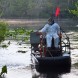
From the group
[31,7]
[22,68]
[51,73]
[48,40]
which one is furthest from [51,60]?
[31,7]

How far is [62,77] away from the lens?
14.5 m

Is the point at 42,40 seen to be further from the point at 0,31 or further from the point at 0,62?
the point at 0,31

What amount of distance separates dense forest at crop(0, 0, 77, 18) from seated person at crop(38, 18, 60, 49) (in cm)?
8051

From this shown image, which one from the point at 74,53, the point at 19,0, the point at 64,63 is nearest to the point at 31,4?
the point at 19,0

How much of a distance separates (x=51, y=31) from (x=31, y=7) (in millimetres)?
88887

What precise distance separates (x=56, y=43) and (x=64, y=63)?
51.0 inches

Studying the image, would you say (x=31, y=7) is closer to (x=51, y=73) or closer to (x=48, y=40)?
(x=48, y=40)

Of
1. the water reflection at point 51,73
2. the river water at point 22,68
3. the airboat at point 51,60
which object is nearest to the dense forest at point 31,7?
the river water at point 22,68

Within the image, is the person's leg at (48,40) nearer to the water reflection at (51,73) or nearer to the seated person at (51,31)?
the seated person at (51,31)

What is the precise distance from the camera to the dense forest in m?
99.7

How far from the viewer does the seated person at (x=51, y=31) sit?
1695 centimetres

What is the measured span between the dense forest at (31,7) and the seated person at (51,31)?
80.5 meters

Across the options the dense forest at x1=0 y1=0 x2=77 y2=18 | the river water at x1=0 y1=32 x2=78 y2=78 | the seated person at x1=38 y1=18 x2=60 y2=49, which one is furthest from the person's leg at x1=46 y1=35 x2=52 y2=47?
the dense forest at x1=0 y1=0 x2=77 y2=18

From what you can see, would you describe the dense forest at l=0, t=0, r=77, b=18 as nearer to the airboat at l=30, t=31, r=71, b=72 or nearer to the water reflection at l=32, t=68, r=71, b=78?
the airboat at l=30, t=31, r=71, b=72
